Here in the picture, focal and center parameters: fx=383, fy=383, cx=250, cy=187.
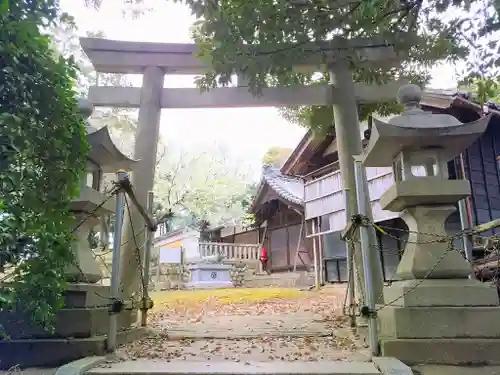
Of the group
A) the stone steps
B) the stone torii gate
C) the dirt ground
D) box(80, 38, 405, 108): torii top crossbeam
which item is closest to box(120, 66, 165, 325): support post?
the stone torii gate

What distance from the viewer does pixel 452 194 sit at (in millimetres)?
3338

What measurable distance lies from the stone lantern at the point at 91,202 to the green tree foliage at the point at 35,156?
35.1 inches

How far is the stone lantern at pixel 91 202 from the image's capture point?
3602mm

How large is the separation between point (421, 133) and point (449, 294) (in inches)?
54.2

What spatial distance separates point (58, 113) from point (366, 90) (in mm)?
4865

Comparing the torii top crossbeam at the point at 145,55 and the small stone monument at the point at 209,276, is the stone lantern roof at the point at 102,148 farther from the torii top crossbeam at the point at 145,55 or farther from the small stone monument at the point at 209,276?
the small stone monument at the point at 209,276

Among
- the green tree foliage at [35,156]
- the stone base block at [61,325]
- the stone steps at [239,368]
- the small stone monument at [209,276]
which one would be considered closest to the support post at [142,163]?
the stone base block at [61,325]

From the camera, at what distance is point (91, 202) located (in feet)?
12.1

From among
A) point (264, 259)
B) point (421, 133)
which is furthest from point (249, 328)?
point (264, 259)

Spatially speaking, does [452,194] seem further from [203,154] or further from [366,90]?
[203,154]

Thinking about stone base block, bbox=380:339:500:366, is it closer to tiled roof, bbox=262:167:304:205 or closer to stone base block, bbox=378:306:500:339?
stone base block, bbox=378:306:500:339

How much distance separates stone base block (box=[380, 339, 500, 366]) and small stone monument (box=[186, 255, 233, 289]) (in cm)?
1347

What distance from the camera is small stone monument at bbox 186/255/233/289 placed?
52.5 feet

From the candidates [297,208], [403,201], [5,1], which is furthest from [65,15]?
[297,208]
